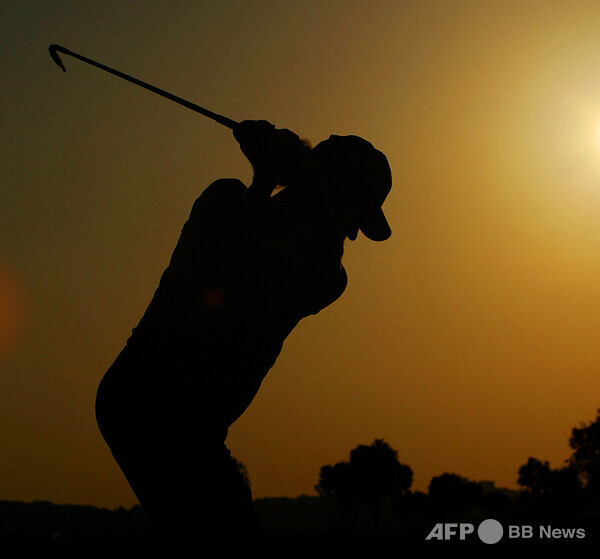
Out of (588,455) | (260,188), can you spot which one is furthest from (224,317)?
(588,455)

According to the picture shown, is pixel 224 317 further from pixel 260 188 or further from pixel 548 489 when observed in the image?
pixel 548 489

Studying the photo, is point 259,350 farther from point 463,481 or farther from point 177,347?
point 463,481

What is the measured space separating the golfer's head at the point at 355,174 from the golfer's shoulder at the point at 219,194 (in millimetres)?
625

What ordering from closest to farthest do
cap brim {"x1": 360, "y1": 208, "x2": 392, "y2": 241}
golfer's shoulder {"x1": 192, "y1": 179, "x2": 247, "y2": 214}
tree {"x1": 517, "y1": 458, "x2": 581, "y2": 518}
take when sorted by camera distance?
golfer's shoulder {"x1": 192, "y1": 179, "x2": 247, "y2": 214} → cap brim {"x1": 360, "y1": 208, "x2": 392, "y2": 241} → tree {"x1": 517, "y1": 458, "x2": 581, "y2": 518}

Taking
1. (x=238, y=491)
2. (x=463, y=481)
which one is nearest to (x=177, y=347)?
(x=238, y=491)

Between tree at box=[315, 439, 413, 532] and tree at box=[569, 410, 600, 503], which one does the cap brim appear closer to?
tree at box=[569, 410, 600, 503]

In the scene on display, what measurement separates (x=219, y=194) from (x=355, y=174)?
Result: 0.85 meters

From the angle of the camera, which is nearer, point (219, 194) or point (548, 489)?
point (219, 194)

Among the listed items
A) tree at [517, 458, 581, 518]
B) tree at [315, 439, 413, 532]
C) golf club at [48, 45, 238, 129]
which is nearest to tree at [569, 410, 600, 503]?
tree at [517, 458, 581, 518]

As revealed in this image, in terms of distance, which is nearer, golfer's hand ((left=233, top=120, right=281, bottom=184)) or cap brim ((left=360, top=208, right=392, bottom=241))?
golfer's hand ((left=233, top=120, right=281, bottom=184))

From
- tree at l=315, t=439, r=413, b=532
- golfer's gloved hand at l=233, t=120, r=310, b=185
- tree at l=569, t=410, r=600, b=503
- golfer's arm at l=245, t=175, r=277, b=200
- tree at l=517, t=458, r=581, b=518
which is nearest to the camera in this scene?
golfer's arm at l=245, t=175, r=277, b=200

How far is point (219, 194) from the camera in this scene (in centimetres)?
453

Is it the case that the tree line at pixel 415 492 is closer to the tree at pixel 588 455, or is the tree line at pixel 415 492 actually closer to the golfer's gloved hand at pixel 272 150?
the tree at pixel 588 455

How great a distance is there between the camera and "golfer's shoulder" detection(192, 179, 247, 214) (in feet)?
14.9
